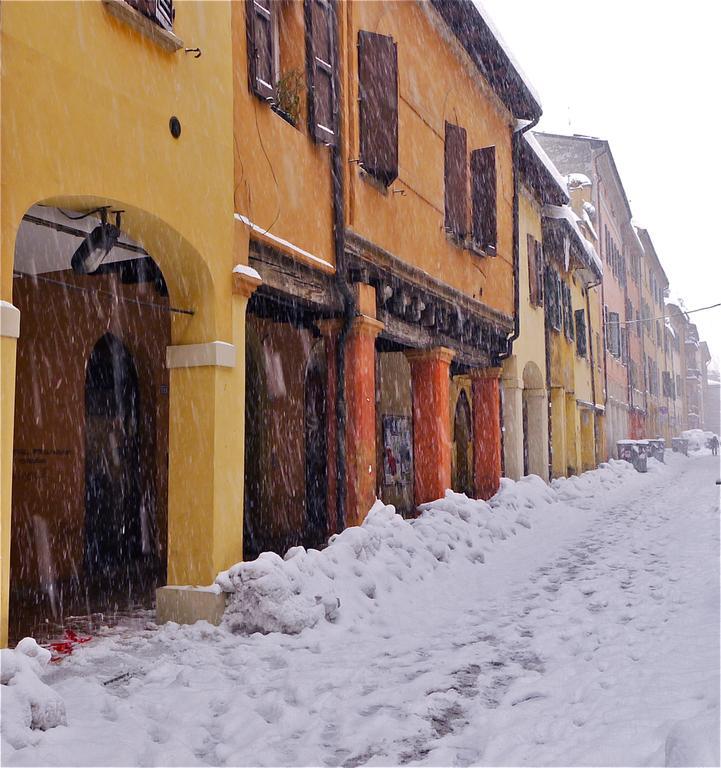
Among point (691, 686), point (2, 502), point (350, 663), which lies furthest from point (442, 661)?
point (2, 502)

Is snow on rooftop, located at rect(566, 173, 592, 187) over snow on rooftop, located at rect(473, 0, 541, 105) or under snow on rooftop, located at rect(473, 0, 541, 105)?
over

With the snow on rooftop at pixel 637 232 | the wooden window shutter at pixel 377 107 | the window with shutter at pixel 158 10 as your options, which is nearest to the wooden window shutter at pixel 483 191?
the wooden window shutter at pixel 377 107

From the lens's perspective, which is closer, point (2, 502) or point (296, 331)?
point (2, 502)

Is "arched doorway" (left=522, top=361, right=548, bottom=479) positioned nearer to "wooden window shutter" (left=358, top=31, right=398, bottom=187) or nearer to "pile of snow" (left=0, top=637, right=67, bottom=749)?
"wooden window shutter" (left=358, top=31, right=398, bottom=187)

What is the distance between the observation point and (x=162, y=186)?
613 cm

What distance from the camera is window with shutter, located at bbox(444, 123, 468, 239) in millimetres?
11828

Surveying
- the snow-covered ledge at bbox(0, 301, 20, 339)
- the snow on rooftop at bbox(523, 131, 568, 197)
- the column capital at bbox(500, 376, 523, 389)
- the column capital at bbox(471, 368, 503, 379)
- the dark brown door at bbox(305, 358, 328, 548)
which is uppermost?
the snow on rooftop at bbox(523, 131, 568, 197)

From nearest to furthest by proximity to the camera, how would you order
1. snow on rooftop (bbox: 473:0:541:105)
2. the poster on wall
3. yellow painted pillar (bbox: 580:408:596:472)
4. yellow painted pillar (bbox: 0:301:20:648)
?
yellow painted pillar (bbox: 0:301:20:648) → snow on rooftop (bbox: 473:0:541:105) → the poster on wall → yellow painted pillar (bbox: 580:408:596:472)

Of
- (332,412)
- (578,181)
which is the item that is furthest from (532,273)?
(578,181)

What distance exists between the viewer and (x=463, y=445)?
61.1 ft

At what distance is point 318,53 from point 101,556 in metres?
6.02

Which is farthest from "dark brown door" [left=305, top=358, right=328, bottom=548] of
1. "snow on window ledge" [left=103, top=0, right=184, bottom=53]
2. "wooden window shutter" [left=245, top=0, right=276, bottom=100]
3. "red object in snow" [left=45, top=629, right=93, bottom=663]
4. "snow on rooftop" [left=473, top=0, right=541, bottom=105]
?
"snow on window ledge" [left=103, top=0, right=184, bottom=53]

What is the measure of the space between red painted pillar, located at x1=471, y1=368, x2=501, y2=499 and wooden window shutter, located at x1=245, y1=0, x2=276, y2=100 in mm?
8492

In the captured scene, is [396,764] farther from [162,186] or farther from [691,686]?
[162,186]
